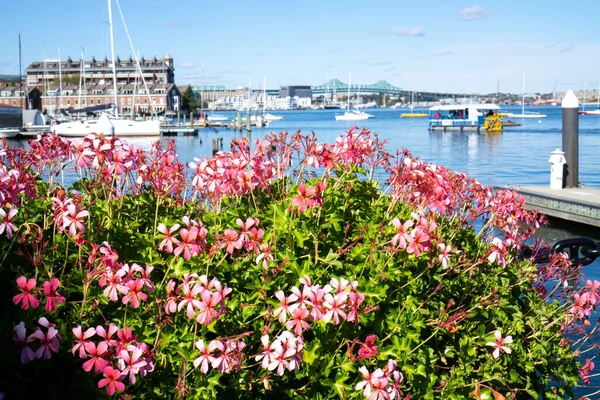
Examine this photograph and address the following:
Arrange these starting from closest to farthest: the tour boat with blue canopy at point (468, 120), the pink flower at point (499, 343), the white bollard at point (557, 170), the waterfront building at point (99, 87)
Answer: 1. the pink flower at point (499, 343)
2. the white bollard at point (557, 170)
3. the tour boat with blue canopy at point (468, 120)
4. the waterfront building at point (99, 87)

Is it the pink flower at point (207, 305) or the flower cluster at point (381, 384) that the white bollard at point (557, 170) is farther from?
the pink flower at point (207, 305)

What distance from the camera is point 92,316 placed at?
2.49 m

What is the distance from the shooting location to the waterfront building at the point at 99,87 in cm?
12718

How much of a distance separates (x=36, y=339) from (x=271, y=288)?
836mm

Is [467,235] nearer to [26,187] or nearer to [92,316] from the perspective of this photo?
[92,316]

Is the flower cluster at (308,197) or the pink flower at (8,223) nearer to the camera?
the pink flower at (8,223)

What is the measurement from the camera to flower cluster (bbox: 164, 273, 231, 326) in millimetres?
2170

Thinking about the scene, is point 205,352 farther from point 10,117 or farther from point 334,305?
point 10,117

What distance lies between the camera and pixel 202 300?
2.19m

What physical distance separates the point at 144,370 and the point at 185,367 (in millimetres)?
164

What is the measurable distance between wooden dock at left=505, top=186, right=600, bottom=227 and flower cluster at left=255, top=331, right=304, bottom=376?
12.5 meters

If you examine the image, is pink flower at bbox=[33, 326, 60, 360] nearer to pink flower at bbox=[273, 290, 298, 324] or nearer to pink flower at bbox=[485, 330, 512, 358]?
pink flower at bbox=[273, 290, 298, 324]

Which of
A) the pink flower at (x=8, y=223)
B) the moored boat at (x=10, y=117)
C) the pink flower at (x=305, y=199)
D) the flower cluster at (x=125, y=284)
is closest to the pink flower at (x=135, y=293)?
the flower cluster at (x=125, y=284)

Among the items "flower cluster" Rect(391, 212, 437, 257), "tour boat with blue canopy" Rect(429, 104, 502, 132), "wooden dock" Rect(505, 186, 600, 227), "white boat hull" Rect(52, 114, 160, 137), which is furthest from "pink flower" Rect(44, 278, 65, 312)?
"tour boat with blue canopy" Rect(429, 104, 502, 132)
